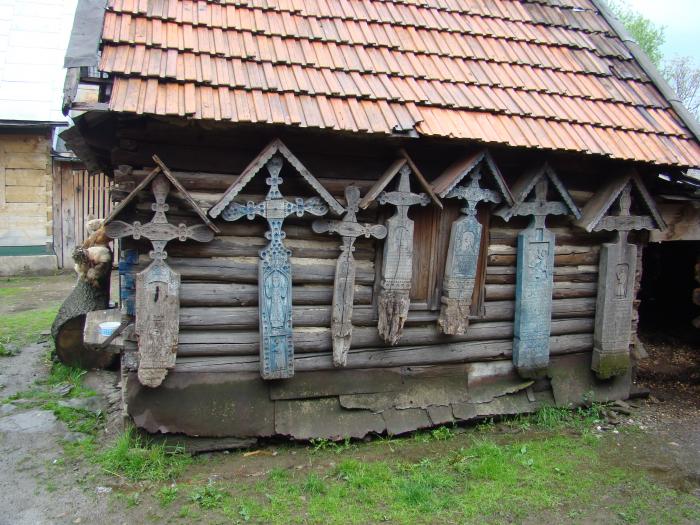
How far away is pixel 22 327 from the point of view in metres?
9.30

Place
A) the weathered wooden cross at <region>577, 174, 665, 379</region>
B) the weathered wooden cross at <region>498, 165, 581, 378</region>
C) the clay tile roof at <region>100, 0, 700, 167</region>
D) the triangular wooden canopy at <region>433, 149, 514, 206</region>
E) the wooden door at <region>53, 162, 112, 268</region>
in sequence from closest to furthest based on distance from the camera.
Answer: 1. the clay tile roof at <region>100, 0, 700, 167</region>
2. the triangular wooden canopy at <region>433, 149, 514, 206</region>
3. the weathered wooden cross at <region>498, 165, 581, 378</region>
4. the weathered wooden cross at <region>577, 174, 665, 379</region>
5. the wooden door at <region>53, 162, 112, 268</region>

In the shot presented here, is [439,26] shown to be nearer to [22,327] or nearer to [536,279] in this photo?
[536,279]

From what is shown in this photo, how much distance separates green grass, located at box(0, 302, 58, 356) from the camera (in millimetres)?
8297

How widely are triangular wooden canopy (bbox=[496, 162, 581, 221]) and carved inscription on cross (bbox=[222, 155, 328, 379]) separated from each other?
1.93 metres

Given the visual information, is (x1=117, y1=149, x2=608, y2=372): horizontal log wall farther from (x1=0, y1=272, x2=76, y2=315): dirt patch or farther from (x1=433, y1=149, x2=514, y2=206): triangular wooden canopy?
(x1=0, y1=272, x2=76, y2=315): dirt patch

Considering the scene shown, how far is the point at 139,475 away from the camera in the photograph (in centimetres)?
469

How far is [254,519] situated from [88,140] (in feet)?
12.3

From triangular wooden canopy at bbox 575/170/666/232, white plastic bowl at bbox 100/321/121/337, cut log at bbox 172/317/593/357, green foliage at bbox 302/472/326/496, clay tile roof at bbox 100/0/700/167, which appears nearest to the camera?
green foliage at bbox 302/472/326/496

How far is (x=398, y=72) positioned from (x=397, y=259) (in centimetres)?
190

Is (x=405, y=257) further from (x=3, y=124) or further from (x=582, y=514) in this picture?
(x=3, y=124)

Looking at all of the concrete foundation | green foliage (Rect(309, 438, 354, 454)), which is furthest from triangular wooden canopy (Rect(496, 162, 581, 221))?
the concrete foundation

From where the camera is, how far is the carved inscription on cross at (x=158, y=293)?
15.5ft

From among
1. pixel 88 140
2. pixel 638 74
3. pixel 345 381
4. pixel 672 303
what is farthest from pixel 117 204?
pixel 672 303

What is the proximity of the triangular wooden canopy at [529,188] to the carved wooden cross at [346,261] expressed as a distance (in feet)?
4.53
